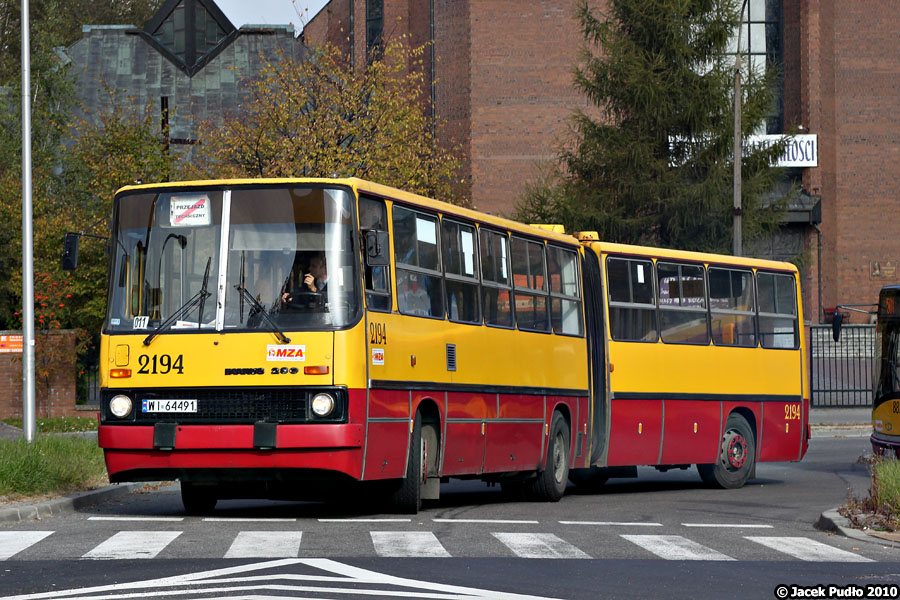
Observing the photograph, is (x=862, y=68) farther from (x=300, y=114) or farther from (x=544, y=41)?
(x=300, y=114)

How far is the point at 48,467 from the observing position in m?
16.3

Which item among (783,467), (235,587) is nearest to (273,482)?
(235,587)

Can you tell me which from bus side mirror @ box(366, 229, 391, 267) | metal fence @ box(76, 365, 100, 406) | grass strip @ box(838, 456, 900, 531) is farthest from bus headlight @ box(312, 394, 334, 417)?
metal fence @ box(76, 365, 100, 406)

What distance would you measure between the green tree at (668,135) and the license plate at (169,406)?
2786 centimetres

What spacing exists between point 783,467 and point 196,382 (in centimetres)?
1486

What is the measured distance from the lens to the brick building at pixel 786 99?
55000 millimetres

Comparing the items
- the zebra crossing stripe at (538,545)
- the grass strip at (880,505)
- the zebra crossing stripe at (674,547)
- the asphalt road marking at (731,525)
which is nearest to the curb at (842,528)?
the grass strip at (880,505)

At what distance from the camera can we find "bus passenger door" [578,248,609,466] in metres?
18.9

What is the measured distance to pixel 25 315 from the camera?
69.7 ft

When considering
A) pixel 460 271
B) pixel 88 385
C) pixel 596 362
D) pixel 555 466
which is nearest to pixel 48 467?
pixel 460 271

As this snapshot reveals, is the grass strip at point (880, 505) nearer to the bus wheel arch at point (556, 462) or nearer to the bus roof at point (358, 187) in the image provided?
the bus wheel arch at point (556, 462)

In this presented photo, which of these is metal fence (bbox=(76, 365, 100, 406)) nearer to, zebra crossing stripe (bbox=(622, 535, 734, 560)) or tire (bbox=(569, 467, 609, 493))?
tire (bbox=(569, 467, 609, 493))

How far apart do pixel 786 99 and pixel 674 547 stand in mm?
49063

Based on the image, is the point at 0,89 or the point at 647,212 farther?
the point at 0,89
